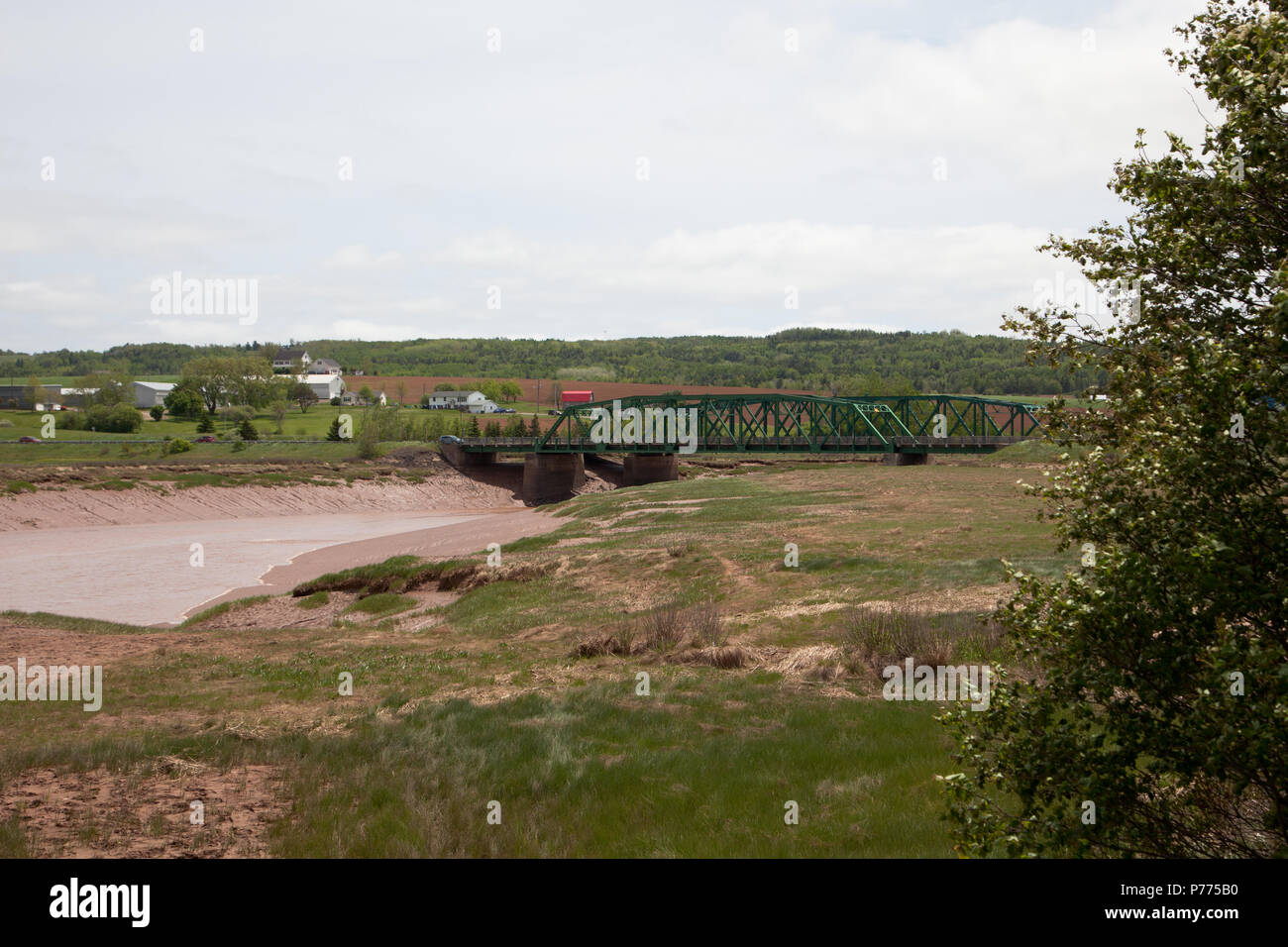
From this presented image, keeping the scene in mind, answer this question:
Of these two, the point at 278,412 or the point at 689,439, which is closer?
the point at 689,439

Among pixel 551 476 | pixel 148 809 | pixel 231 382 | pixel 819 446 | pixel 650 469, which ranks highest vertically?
pixel 231 382

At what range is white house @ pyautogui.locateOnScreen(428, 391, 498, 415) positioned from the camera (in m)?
190

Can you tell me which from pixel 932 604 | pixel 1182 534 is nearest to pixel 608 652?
pixel 932 604

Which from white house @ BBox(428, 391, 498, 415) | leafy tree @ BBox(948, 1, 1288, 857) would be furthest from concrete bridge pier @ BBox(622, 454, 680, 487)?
leafy tree @ BBox(948, 1, 1288, 857)

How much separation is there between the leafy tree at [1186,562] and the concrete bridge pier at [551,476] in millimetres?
102204

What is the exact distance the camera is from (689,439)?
4220 inches

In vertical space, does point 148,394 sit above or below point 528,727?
above

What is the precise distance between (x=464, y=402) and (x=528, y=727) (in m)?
186

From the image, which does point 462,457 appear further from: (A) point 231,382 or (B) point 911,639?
(B) point 911,639

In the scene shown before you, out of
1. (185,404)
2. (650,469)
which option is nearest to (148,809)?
(650,469)

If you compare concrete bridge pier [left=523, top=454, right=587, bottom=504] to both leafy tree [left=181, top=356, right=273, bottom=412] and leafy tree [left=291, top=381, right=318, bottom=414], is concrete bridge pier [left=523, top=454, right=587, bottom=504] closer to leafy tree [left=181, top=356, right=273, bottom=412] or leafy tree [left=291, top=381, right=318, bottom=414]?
leafy tree [left=181, top=356, right=273, bottom=412]

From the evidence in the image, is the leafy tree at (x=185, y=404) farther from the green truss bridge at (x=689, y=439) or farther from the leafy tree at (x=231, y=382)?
the green truss bridge at (x=689, y=439)
